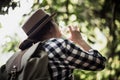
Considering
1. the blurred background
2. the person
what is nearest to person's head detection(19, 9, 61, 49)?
the person

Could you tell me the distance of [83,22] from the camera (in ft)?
10.7

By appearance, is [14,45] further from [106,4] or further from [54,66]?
[54,66]

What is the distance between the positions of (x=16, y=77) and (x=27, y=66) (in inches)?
3.1

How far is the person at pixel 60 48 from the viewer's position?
166 centimetres

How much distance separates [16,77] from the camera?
163 centimetres

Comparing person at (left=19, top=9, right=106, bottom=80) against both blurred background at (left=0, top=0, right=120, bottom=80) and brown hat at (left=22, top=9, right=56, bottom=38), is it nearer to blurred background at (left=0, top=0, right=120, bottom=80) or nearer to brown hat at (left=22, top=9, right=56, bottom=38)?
brown hat at (left=22, top=9, right=56, bottom=38)

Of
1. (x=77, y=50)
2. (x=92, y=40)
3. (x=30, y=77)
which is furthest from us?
(x=92, y=40)

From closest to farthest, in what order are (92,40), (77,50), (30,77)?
(30,77)
(77,50)
(92,40)

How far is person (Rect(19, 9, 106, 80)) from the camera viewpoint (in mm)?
1661

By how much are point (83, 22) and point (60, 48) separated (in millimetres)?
1623

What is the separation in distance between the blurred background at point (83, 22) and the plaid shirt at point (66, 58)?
1468 mm

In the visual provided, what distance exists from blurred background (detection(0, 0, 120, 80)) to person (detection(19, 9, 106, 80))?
136 cm

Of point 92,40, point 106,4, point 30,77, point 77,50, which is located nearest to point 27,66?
point 30,77

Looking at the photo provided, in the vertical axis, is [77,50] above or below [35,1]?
below
